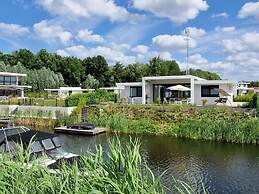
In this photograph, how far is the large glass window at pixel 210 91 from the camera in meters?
28.7

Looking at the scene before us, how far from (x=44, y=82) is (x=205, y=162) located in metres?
49.2

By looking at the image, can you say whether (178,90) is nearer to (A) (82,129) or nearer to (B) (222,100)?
(B) (222,100)

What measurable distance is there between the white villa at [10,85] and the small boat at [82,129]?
2959cm

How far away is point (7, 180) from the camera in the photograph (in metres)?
4.65

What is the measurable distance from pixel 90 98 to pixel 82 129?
7.21m

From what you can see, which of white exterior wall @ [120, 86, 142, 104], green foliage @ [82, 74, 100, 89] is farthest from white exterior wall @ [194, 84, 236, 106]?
green foliage @ [82, 74, 100, 89]

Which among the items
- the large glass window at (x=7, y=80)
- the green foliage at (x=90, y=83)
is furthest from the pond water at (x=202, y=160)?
the green foliage at (x=90, y=83)

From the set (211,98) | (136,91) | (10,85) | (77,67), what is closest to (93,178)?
(211,98)

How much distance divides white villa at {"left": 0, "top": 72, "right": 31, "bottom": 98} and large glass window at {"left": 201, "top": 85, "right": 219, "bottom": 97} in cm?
3139

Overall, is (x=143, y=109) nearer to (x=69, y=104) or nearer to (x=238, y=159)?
(x=69, y=104)

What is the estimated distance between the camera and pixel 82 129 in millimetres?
21625

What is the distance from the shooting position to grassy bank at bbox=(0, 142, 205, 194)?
4.06m

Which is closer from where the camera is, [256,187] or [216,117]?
[256,187]

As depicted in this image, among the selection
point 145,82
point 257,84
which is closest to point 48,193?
point 145,82
